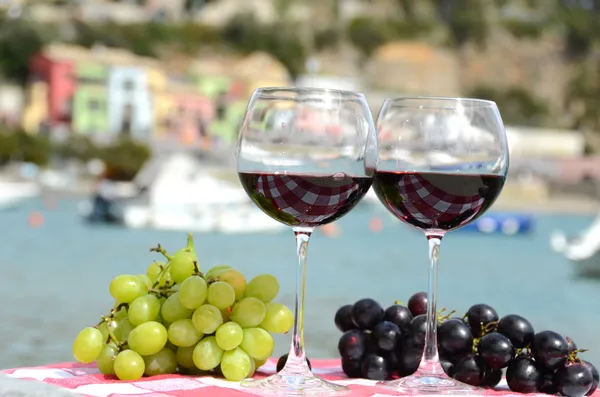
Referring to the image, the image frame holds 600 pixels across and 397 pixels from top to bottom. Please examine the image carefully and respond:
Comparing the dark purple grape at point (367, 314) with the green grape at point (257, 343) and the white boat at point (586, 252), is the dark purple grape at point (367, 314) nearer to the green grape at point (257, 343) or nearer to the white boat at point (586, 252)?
the green grape at point (257, 343)

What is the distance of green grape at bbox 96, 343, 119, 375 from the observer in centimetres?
68

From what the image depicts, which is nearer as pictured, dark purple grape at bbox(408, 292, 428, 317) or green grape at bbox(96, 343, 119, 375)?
green grape at bbox(96, 343, 119, 375)

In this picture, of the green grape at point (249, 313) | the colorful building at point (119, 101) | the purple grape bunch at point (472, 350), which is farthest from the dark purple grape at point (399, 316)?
the colorful building at point (119, 101)

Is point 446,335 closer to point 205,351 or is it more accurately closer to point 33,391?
point 205,351

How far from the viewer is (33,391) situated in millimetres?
552

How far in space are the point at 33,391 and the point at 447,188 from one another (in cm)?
30

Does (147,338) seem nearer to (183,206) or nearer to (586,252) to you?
(586,252)

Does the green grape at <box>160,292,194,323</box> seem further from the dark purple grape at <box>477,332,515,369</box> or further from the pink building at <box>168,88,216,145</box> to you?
the pink building at <box>168,88,216,145</box>

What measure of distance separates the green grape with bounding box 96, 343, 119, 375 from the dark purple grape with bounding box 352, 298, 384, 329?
0.18 meters

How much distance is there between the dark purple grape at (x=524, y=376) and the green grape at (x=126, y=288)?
26cm

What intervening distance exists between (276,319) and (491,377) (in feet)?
0.50

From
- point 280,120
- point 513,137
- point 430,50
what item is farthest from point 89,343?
point 430,50

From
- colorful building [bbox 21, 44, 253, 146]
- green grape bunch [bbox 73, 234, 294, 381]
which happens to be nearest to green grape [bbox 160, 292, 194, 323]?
green grape bunch [bbox 73, 234, 294, 381]

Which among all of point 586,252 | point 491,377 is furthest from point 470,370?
point 586,252
